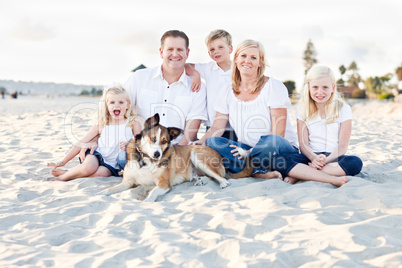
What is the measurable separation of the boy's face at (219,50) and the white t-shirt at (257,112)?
0.76 meters

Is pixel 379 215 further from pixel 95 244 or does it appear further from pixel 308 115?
pixel 95 244

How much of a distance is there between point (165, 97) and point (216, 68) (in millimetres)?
968

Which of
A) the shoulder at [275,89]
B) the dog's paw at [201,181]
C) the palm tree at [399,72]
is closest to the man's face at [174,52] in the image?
the shoulder at [275,89]

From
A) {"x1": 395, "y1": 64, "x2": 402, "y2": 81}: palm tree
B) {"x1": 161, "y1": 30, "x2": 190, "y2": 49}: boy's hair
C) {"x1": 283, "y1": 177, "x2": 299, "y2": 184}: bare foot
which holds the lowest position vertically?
{"x1": 283, "y1": 177, "x2": 299, "y2": 184}: bare foot

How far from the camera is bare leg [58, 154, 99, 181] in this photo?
190 inches

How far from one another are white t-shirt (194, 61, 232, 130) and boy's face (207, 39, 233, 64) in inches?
5.3

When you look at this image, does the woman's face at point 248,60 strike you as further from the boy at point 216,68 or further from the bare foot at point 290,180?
the bare foot at point 290,180

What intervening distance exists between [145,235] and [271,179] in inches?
81.6

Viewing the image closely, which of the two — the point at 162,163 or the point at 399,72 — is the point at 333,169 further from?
the point at 399,72

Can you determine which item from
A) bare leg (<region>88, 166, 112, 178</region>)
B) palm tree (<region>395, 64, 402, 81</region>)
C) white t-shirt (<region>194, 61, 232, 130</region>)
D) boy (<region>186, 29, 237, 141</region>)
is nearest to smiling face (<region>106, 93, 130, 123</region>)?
bare leg (<region>88, 166, 112, 178</region>)

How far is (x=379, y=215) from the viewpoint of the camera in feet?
10.6

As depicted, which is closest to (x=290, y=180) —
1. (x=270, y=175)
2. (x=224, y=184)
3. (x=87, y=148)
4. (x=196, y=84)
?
(x=270, y=175)

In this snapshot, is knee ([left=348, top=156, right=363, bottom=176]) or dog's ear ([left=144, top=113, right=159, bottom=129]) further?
knee ([left=348, top=156, right=363, bottom=176])

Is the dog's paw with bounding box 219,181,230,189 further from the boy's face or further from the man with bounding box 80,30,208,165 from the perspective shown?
the boy's face
